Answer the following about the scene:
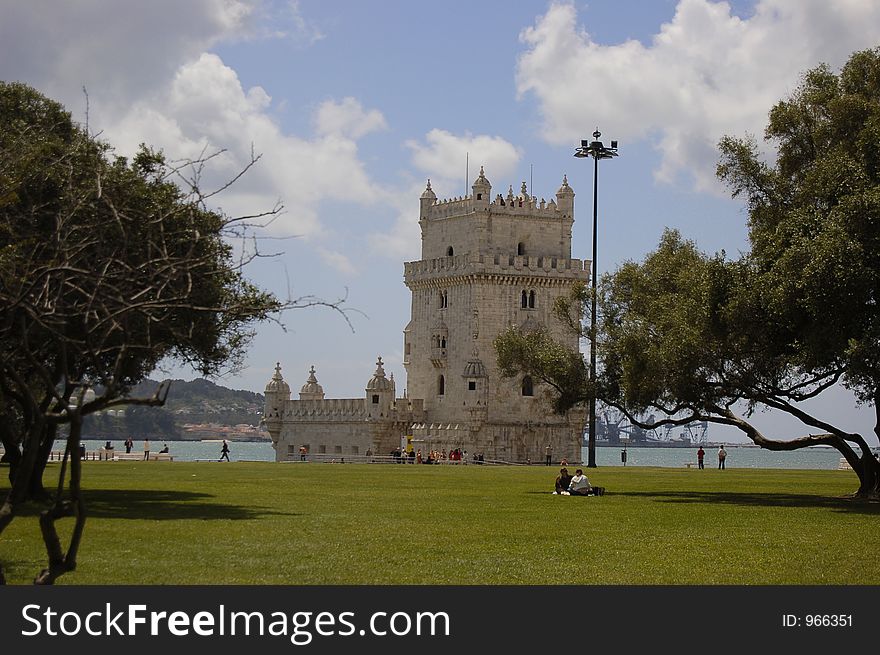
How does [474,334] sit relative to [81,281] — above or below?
above

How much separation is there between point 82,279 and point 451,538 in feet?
31.7

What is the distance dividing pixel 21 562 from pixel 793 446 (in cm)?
2685

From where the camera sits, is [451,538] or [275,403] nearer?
[451,538]

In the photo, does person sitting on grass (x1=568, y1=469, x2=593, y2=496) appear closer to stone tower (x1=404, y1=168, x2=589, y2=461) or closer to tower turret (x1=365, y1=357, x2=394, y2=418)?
stone tower (x1=404, y1=168, x2=589, y2=461)

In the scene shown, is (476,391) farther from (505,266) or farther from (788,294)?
(788,294)

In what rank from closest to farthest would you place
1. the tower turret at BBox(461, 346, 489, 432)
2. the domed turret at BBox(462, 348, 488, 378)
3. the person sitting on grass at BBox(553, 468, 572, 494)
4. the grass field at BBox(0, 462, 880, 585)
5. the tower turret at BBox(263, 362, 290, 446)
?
1. the grass field at BBox(0, 462, 880, 585)
2. the person sitting on grass at BBox(553, 468, 572, 494)
3. the tower turret at BBox(461, 346, 489, 432)
4. the domed turret at BBox(462, 348, 488, 378)
5. the tower turret at BBox(263, 362, 290, 446)

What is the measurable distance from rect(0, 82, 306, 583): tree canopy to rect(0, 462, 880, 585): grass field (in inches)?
77.0

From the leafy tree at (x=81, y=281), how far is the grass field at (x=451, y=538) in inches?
Result: 60.9

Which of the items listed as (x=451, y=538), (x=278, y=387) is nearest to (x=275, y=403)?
(x=278, y=387)

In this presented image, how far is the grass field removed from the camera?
67.3 ft

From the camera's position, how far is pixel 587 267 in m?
99.6

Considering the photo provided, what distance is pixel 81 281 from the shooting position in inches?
837

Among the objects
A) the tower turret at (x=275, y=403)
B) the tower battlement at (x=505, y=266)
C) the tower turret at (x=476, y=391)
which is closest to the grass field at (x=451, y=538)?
the tower turret at (x=476, y=391)

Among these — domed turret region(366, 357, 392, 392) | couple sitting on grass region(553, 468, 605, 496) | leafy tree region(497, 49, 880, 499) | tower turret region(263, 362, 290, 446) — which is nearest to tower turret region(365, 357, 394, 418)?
domed turret region(366, 357, 392, 392)
